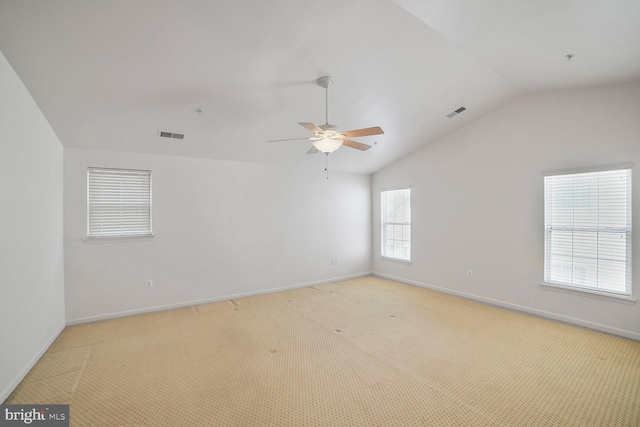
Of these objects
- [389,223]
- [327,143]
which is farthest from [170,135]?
[389,223]

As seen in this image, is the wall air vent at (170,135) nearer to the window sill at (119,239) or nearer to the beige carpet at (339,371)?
the window sill at (119,239)

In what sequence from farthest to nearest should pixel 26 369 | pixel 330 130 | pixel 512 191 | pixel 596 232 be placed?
pixel 512 191 → pixel 596 232 → pixel 330 130 → pixel 26 369

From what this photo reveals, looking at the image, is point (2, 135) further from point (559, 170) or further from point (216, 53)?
point (559, 170)

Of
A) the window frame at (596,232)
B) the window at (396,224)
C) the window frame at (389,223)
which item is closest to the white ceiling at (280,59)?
the window frame at (596,232)

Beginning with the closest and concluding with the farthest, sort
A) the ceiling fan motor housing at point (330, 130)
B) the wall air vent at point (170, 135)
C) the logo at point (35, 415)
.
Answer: the logo at point (35, 415), the ceiling fan motor housing at point (330, 130), the wall air vent at point (170, 135)

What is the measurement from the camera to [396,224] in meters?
6.29

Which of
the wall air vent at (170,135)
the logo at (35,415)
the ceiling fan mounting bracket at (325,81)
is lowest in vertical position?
the logo at (35,415)

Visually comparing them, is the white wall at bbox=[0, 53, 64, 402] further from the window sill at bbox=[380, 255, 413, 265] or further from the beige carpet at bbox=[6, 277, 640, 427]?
the window sill at bbox=[380, 255, 413, 265]

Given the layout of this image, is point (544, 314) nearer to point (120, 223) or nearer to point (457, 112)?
point (457, 112)

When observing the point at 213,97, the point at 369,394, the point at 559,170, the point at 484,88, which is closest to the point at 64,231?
the point at 213,97

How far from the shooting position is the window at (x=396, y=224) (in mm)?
6059

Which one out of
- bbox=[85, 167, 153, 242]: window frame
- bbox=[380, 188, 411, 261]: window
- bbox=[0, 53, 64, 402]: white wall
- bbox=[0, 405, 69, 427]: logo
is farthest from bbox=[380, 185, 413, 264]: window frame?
bbox=[0, 53, 64, 402]: white wall

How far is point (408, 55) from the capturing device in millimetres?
3127

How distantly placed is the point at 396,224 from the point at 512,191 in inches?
92.8
